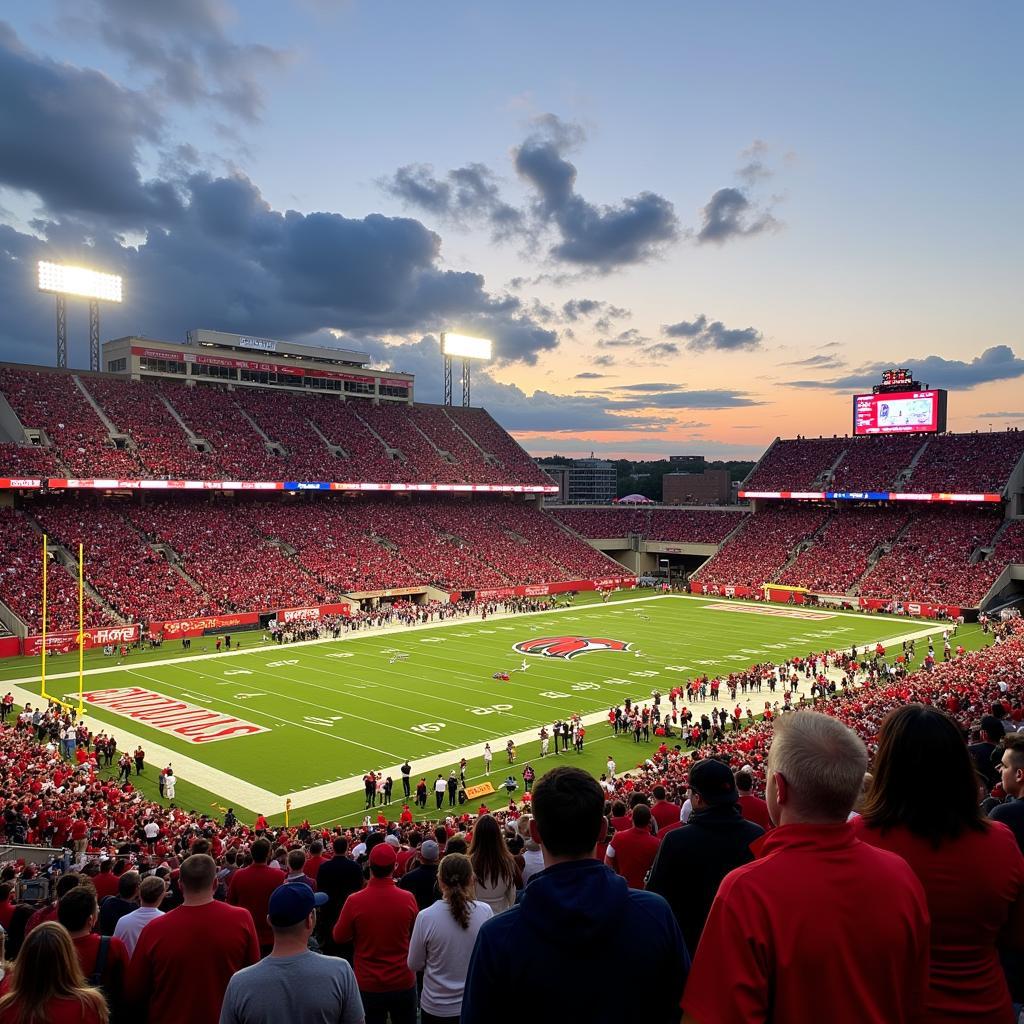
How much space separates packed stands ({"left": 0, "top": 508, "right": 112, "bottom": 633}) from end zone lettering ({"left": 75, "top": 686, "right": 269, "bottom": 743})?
8892 millimetres

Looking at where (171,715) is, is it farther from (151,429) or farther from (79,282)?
(79,282)

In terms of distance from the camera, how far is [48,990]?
345 cm

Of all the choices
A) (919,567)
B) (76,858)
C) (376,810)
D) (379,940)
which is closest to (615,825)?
(379,940)

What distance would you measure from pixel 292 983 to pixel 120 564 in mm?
46073

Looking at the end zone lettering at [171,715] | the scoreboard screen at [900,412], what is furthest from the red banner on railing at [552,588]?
the end zone lettering at [171,715]

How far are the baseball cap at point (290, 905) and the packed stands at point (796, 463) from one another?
7171cm

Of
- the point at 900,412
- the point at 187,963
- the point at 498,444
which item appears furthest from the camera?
the point at 498,444

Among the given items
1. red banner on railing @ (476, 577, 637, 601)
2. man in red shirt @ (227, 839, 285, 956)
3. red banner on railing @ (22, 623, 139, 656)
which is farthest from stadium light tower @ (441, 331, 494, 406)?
man in red shirt @ (227, 839, 285, 956)

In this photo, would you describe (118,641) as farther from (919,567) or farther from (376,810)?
(919,567)

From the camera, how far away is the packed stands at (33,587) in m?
39.0

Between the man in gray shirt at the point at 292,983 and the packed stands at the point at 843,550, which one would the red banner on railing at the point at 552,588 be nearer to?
the packed stands at the point at 843,550

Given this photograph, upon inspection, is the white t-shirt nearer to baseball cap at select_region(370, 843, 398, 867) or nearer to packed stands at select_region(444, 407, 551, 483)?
baseball cap at select_region(370, 843, 398, 867)

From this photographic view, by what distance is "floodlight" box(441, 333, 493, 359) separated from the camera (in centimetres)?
7981

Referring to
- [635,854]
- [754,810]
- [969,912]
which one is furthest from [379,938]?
[969,912]
